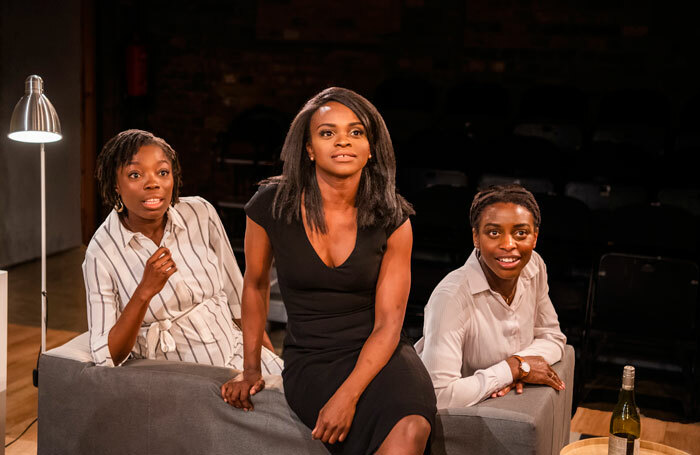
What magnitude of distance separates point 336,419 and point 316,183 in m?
0.62

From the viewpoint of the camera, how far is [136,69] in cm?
722

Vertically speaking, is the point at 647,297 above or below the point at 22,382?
above

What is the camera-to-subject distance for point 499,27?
6.71 m

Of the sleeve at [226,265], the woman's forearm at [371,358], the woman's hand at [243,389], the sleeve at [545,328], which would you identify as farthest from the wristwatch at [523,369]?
the sleeve at [226,265]

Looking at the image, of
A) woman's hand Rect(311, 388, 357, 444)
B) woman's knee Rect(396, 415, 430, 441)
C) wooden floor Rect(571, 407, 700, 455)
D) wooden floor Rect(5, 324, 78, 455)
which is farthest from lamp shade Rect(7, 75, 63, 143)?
wooden floor Rect(571, 407, 700, 455)

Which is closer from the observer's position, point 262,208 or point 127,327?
point 262,208

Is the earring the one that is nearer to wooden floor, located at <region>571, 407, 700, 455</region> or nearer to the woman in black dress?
the woman in black dress

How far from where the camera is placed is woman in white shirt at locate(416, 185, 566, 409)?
218 cm

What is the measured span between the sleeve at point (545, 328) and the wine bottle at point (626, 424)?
277 mm

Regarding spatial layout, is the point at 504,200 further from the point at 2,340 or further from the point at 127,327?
the point at 2,340

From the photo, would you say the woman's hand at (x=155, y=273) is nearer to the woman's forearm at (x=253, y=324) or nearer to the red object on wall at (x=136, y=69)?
the woman's forearm at (x=253, y=324)

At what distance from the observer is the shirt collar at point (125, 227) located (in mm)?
2457

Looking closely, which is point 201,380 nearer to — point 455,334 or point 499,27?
point 455,334

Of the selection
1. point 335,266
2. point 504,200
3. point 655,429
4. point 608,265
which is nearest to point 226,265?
point 335,266
